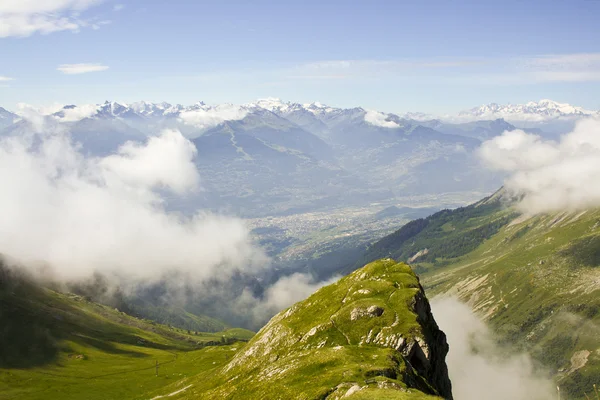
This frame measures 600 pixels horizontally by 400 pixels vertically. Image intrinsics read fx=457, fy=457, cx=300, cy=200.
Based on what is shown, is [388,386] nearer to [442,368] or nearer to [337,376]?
[337,376]

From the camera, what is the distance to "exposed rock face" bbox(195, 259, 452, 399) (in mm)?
75062

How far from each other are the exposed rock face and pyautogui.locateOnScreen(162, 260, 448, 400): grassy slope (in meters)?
0.15

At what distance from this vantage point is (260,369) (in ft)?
364

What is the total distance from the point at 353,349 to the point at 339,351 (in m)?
3.48

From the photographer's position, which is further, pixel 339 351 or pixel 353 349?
pixel 353 349

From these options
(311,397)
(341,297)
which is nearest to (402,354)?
(311,397)

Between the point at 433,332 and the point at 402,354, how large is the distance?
22184 millimetres

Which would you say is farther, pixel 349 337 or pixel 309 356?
pixel 349 337

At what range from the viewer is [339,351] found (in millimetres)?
88250

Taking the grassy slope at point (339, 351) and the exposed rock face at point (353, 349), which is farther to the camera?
the exposed rock face at point (353, 349)

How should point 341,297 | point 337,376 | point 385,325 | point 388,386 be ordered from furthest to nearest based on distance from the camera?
point 341,297
point 385,325
point 337,376
point 388,386

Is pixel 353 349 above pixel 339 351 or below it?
below

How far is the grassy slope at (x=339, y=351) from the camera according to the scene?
2904 inches

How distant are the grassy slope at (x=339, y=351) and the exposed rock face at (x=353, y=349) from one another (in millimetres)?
153
